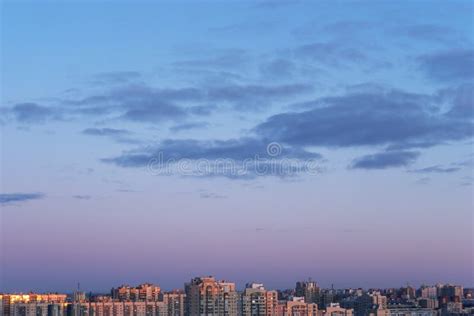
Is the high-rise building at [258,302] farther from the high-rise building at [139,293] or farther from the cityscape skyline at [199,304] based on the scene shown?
the high-rise building at [139,293]

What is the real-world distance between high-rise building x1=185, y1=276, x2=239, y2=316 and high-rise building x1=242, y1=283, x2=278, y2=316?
30 cm

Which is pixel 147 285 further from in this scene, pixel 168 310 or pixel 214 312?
pixel 214 312

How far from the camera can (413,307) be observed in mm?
26859

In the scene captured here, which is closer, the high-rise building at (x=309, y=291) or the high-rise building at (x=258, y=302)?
the high-rise building at (x=258, y=302)

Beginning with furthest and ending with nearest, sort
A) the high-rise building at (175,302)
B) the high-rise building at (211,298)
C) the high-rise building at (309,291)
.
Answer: the high-rise building at (309,291), the high-rise building at (175,302), the high-rise building at (211,298)

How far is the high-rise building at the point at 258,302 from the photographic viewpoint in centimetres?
2188

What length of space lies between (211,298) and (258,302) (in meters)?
1.23

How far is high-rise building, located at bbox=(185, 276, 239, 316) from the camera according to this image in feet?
70.5

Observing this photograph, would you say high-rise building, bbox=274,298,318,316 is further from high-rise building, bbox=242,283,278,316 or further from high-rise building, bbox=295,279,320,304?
high-rise building, bbox=295,279,320,304

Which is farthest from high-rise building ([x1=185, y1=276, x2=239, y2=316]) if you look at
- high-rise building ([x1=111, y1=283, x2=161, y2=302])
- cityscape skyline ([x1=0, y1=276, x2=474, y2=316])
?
high-rise building ([x1=111, y1=283, x2=161, y2=302])

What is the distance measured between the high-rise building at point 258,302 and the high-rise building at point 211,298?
302 millimetres

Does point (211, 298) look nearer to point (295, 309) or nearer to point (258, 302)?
point (258, 302)

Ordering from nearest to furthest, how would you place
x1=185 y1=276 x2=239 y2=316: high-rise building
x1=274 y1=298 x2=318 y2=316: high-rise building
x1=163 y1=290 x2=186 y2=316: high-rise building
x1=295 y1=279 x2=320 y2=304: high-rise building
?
x1=185 y1=276 x2=239 y2=316: high-rise building, x1=274 y1=298 x2=318 y2=316: high-rise building, x1=163 y1=290 x2=186 y2=316: high-rise building, x1=295 y1=279 x2=320 y2=304: high-rise building

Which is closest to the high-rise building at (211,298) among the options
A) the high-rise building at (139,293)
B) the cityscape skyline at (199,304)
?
the cityscape skyline at (199,304)
